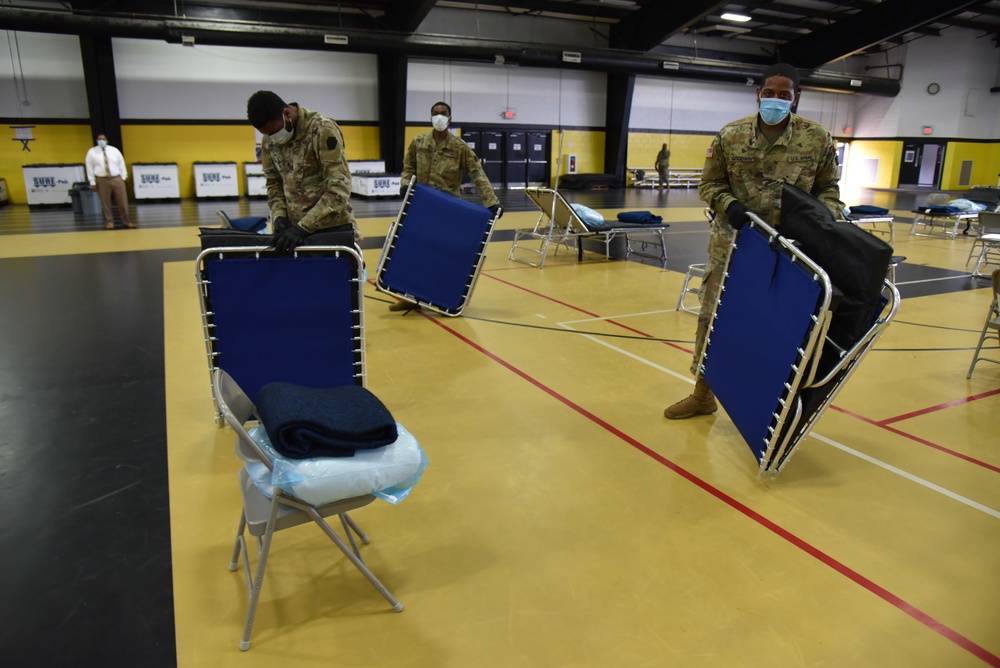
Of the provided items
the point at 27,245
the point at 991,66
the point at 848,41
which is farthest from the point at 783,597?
the point at 991,66

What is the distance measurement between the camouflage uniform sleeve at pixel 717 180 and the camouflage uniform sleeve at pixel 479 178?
6.91ft

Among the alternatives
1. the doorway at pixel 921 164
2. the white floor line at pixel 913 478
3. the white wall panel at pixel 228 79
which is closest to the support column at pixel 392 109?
the white wall panel at pixel 228 79

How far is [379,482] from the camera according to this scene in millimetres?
1856

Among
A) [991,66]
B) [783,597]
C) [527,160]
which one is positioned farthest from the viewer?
[991,66]

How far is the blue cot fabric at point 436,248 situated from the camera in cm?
528

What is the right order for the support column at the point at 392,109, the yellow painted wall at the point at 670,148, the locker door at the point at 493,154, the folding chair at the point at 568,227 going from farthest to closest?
the yellow painted wall at the point at 670,148 → the locker door at the point at 493,154 → the support column at the point at 392,109 → the folding chair at the point at 568,227

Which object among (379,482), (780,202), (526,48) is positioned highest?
(526,48)

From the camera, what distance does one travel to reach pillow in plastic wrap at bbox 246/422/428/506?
1.79m

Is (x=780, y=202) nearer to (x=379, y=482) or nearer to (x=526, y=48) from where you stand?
(x=379, y=482)

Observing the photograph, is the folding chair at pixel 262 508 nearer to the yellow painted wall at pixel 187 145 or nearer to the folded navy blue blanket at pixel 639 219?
the folded navy blue blanket at pixel 639 219

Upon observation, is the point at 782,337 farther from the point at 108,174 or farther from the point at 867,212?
the point at 108,174

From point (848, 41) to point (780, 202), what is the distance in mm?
20898

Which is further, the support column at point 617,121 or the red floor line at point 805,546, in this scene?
the support column at point 617,121

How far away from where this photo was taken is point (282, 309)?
2.91 m
